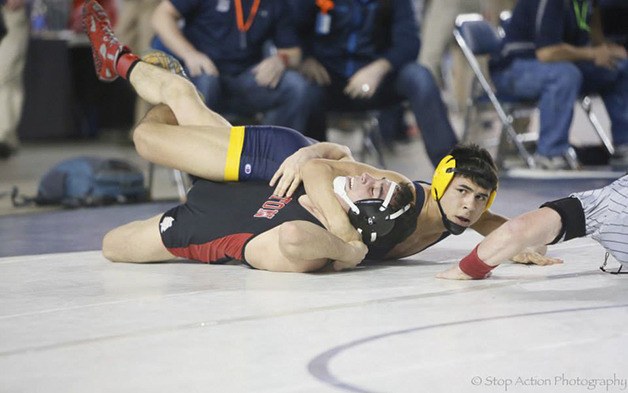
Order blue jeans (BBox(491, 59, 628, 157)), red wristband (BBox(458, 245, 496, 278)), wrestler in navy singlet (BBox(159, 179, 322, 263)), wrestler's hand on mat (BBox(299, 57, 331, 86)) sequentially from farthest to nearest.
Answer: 1. blue jeans (BBox(491, 59, 628, 157))
2. wrestler's hand on mat (BBox(299, 57, 331, 86))
3. wrestler in navy singlet (BBox(159, 179, 322, 263))
4. red wristband (BBox(458, 245, 496, 278))

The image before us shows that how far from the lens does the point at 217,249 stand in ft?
13.7

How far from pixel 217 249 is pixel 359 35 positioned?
10.1 feet

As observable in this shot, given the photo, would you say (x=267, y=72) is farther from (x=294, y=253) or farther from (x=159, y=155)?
(x=294, y=253)

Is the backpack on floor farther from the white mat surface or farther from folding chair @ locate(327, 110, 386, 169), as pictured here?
the white mat surface

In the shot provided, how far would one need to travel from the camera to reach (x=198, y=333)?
3057 mm

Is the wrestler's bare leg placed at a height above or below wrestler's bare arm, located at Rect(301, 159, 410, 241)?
below

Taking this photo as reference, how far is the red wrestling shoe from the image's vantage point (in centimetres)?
523

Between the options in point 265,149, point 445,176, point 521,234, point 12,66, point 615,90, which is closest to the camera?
point 521,234

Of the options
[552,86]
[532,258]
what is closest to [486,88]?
[552,86]

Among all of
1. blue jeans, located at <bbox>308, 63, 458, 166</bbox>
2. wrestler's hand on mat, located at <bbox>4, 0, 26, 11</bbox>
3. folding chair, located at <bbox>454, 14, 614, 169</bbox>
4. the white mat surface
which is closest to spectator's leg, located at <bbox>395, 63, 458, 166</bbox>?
blue jeans, located at <bbox>308, 63, 458, 166</bbox>

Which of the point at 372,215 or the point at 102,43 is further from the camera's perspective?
the point at 102,43

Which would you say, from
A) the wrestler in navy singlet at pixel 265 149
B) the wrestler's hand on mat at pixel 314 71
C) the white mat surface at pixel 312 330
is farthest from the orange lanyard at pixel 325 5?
the white mat surface at pixel 312 330

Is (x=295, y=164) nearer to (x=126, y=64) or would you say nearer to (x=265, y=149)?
(x=265, y=149)

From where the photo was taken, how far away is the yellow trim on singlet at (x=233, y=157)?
437 cm
